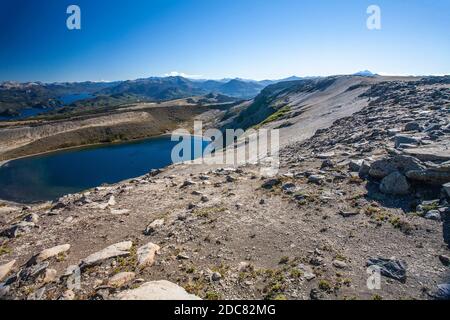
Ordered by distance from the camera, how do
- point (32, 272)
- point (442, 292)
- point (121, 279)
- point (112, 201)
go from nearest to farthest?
1. point (442, 292)
2. point (121, 279)
3. point (32, 272)
4. point (112, 201)

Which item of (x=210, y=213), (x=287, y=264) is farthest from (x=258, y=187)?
(x=287, y=264)

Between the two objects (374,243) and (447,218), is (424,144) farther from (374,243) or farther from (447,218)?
(374,243)

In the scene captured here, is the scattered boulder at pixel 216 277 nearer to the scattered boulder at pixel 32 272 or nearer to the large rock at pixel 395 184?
the scattered boulder at pixel 32 272

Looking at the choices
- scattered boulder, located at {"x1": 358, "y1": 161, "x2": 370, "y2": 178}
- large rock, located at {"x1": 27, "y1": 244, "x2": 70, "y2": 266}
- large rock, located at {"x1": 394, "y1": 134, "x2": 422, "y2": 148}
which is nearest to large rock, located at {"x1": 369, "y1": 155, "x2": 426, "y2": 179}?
scattered boulder, located at {"x1": 358, "y1": 161, "x2": 370, "y2": 178}

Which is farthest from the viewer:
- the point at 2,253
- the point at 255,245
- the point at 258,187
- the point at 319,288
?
the point at 258,187

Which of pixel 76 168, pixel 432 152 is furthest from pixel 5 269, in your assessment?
pixel 76 168

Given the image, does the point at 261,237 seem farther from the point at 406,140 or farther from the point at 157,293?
the point at 406,140
